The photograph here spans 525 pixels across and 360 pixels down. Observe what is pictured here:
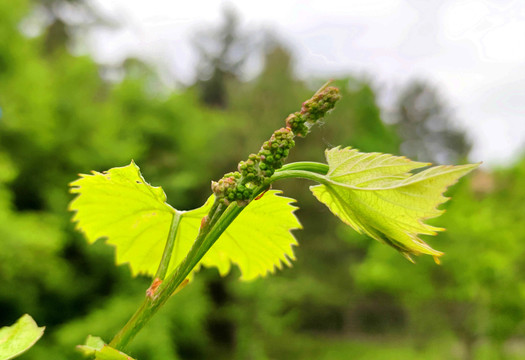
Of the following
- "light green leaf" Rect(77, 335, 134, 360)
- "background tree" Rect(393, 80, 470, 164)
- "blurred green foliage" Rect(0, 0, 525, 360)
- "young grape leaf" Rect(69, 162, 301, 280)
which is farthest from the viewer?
"background tree" Rect(393, 80, 470, 164)

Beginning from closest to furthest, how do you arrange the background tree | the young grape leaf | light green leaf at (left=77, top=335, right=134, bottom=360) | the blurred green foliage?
light green leaf at (left=77, top=335, right=134, bottom=360)
the young grape leaf
the blurred green foliage
the background tree

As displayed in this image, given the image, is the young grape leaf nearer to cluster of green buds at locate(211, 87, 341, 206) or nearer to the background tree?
cluster of green buds at locate(211, 87, 341, 206)

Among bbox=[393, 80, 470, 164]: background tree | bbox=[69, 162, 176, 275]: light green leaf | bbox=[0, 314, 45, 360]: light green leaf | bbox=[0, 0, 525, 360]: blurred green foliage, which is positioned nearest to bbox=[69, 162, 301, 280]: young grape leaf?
bbox=[69, 162, 176, 275]: light green leaf

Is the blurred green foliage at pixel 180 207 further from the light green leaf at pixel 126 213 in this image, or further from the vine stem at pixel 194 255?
the vine stem at pixel 194 255

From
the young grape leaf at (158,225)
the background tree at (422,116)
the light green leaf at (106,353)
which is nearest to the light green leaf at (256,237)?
the young grape leaf at (158,225)

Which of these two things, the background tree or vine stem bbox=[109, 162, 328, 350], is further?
the background tree

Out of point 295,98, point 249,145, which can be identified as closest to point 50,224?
point 249,145

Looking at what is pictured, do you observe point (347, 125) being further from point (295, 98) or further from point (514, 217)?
point (514, 217)

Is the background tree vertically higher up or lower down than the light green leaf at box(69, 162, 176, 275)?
lower down
